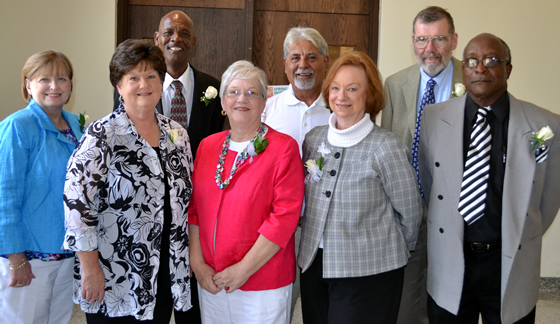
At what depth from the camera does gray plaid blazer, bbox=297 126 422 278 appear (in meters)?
2.05

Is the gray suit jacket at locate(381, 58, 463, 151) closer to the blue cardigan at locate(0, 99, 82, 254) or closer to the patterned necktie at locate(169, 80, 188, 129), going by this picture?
the patterned necktie at locate(169, 80, 188, 129)

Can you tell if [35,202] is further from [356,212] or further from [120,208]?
[356,212]

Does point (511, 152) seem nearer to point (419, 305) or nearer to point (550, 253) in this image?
point (419, 305)

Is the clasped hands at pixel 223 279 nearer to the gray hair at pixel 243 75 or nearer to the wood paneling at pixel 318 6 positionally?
the gray hair at pixel 243 75

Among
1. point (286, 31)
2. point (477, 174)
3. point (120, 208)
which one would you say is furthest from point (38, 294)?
point (286, 31)

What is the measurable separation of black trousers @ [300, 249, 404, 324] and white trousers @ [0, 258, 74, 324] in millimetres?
1339

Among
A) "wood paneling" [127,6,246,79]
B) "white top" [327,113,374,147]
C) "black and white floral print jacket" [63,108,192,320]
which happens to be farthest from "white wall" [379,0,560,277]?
"black and white floral print jacket" [63,108,192,320]

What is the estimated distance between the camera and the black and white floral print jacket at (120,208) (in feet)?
6.02

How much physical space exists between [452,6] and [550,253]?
2.77 m

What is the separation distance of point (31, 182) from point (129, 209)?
0.63m

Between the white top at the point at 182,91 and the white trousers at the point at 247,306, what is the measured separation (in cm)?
135

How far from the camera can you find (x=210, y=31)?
4516 mm

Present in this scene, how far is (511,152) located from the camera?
208 centimetres

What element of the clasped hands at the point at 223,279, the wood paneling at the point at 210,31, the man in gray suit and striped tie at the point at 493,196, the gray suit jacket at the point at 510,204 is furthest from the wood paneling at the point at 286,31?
Result: the clasped hands at the point at 223,279
